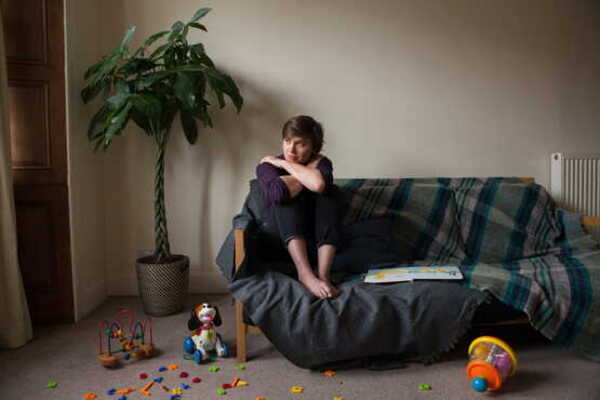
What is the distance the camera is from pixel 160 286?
98.4 inches

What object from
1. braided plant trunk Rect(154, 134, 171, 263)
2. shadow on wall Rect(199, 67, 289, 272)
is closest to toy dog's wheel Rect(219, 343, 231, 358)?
braided plant trunk Rect(154, 134, 171, 263)

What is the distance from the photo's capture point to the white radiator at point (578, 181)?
2.76m

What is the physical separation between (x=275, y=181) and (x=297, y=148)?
0.68 ft

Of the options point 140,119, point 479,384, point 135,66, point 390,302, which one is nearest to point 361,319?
point 390,302

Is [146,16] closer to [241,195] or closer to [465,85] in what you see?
[241,195]

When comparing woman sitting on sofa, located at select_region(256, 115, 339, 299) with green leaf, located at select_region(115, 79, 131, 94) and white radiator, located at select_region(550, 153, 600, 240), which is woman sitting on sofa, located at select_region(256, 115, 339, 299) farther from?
white radiator, located at select_region(550, 153, 600, 240)

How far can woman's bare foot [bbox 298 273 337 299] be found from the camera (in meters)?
1.85

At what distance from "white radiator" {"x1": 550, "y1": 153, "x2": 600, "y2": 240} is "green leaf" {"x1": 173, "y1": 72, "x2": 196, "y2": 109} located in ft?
6.91

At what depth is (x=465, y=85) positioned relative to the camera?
9.18 feet

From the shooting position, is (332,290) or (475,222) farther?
(475,222)

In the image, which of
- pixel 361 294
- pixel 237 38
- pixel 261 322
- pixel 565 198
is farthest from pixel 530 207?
pixel 237 38

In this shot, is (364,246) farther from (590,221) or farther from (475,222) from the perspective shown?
(590,221)

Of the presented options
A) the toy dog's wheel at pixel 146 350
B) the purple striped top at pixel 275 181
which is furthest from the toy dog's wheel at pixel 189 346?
the purple striped top at pixel 275 181

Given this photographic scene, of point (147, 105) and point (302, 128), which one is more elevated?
point (147, 105)
